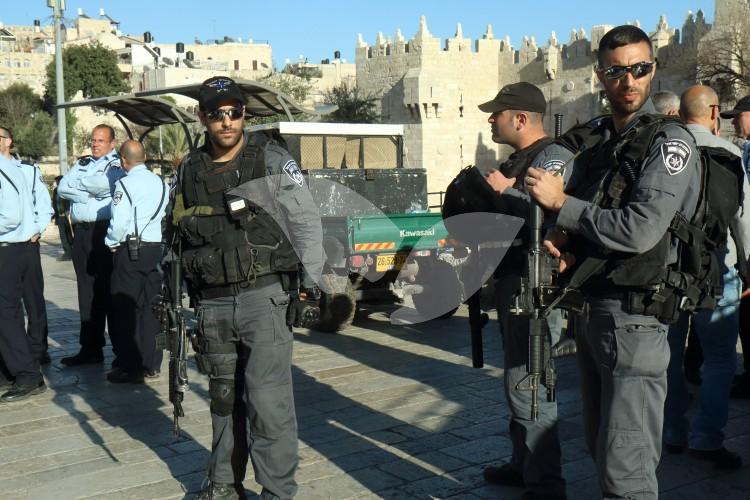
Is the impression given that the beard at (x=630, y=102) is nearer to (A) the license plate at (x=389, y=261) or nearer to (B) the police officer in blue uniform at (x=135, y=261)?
(B) the police officer in blue uniform at (x=135, y=261)

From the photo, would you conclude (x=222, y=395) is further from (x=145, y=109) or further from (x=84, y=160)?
(x=145, y=109)

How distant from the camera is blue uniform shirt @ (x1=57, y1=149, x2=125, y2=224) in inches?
265

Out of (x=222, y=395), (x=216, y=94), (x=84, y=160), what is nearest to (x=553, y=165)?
(x=216, y=94)

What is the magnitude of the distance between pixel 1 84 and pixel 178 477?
8860 centimetres

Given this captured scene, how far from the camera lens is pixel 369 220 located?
27.6ft

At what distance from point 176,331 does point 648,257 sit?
210 centimetres

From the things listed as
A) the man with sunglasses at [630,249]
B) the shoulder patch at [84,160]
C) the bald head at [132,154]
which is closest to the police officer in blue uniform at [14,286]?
the bald head at [132,154]

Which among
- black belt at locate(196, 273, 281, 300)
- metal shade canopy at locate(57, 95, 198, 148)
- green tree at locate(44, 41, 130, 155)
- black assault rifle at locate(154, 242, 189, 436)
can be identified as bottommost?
black assault rifle at locate(154, 242, 189, 436)

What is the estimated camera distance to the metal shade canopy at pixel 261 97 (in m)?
8.56

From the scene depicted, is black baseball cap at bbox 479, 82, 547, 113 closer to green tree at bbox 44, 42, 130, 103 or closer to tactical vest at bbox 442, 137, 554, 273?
tactical vest at bbox 442, 137, 554, 273

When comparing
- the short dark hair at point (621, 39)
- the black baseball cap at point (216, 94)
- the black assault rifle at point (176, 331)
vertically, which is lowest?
the black assault rifle at point (176, 331)

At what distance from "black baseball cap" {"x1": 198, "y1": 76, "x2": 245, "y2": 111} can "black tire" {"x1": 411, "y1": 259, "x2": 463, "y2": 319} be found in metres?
5.09

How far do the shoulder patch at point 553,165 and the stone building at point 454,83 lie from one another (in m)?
46.9

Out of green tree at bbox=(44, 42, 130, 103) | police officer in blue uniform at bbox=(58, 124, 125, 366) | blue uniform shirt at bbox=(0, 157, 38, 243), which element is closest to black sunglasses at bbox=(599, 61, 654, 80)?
blue uniform shirt at bbox=(0, 157, 38, 243)
